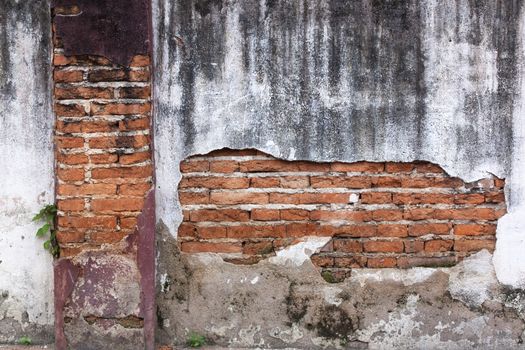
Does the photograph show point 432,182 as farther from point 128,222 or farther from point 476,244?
point 128,222

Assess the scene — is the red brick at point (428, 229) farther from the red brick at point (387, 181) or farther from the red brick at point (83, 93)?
the red brick at point (83, 93)

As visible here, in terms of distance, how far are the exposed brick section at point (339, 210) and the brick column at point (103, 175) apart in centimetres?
31

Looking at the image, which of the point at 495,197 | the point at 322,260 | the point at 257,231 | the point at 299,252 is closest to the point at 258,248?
the point at 257,231

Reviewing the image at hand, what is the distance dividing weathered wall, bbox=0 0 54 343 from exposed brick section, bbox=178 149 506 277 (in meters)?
0.80

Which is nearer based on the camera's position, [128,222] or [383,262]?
[128,222]

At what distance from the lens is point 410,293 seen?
12.8 feet

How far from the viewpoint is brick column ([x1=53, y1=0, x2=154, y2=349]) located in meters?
3.66

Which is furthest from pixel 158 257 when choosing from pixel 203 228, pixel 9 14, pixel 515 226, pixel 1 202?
pixel 515 226

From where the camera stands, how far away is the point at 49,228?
3877mm

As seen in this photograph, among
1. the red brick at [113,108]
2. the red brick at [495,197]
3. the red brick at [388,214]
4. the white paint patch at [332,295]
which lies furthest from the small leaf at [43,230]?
the red brick at [495,197]

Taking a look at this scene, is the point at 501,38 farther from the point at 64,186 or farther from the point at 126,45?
→ the point at 64,186

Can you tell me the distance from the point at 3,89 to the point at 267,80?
1416 millimetres

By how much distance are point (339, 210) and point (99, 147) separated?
4.27ft

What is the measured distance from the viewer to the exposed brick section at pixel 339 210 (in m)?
3.86
